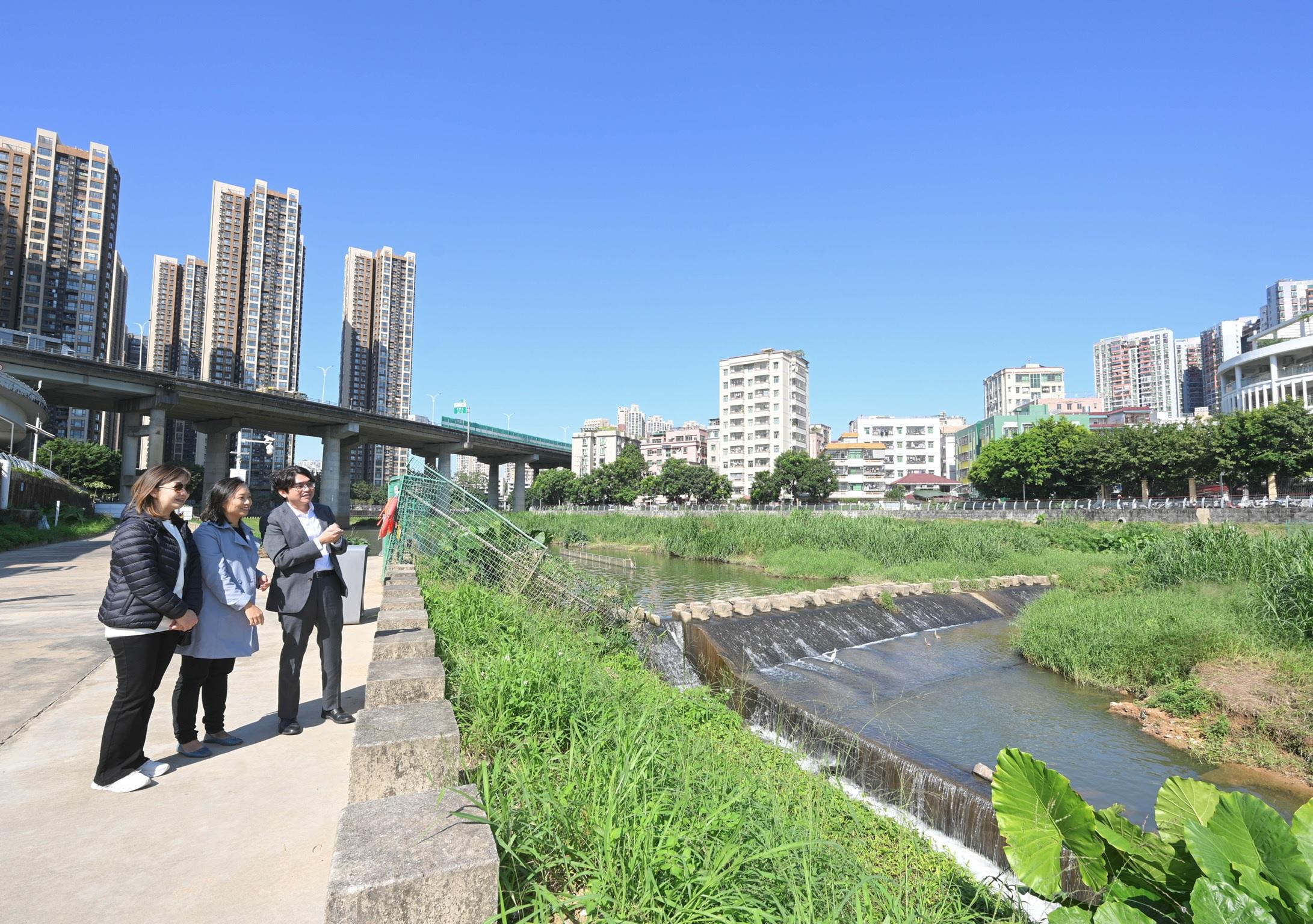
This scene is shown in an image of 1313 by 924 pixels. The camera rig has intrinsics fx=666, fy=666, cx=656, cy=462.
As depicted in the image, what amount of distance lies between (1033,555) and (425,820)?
2417cm

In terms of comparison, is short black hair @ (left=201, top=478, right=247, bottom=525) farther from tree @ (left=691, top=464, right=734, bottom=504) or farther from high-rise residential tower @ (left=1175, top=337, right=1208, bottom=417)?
high-rise residential tower @ (left=1175, top=337, right=1208, bottom=417)

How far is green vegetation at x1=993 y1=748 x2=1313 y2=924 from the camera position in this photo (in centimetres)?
160

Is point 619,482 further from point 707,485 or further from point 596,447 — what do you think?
point 596,447

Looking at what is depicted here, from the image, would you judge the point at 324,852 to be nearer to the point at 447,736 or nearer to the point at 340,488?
the point at 447,736

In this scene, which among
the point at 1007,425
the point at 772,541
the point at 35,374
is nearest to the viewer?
the point at 772,541

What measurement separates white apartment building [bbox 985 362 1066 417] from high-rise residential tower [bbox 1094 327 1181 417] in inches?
1778

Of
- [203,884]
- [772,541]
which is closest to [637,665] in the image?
[203,884]

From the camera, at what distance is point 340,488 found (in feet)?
180

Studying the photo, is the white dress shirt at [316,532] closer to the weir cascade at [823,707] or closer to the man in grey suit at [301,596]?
the man in grey suit at [301,596]

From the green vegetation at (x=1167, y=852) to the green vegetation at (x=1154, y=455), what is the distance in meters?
52.8

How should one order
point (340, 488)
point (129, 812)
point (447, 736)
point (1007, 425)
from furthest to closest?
point (1007, 425)
point (340, 488)
point (129, 812)
point (447, 736)

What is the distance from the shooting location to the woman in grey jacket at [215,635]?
12.7 ft

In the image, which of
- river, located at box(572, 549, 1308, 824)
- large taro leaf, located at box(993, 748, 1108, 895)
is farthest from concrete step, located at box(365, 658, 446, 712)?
river, located at box(572, 549, 1308, 824)

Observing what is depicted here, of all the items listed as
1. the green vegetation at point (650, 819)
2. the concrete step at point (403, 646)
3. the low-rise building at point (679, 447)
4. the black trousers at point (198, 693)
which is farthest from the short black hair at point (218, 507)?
the low-rise building at point (679, 447)
